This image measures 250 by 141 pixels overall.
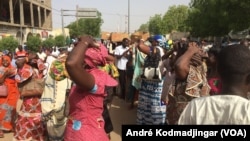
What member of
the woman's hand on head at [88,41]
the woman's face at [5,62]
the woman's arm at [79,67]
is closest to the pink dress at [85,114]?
the woman's arm at [79,67]

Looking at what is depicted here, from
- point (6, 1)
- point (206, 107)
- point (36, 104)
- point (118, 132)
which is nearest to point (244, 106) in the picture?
point (206, 107)

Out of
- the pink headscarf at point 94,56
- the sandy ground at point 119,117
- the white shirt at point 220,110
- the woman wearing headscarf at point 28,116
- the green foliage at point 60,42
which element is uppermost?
the pink headscarf at point 94,56

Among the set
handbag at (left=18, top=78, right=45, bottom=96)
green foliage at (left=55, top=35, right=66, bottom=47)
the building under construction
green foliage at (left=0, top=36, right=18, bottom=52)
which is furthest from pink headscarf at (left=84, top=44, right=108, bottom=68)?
green foliage at (left=55, top=35, right=66, bottom=47)

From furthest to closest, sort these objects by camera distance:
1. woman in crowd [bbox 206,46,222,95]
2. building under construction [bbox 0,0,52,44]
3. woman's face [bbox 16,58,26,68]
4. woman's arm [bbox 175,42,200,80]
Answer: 1. building under construction [bbox 0,0,52,44]
2. woman's face [bbox 16,58,26,68]
3. woman in crowd [bbox 206,46,222,95]
4. woman's arm [bbox 175,42,200,80]

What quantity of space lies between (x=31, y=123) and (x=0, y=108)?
225cm

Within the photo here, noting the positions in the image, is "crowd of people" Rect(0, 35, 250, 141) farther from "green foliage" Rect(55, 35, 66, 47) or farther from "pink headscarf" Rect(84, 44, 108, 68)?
"green foliage" Rect(55, 35, 66, 47)

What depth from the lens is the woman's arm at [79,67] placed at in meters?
2.47

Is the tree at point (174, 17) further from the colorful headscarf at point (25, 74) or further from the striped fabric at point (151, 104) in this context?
the colorful headscarf at point (25, 74)

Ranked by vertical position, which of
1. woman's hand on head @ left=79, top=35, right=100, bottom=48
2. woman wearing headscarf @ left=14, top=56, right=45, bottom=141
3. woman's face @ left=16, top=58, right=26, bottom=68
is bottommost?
woman wearing headscarf @ left=14, top=56, right=45, bottom=141

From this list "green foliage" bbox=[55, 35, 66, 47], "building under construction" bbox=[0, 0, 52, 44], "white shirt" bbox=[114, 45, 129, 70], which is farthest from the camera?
"building under construction" bbox=[0, 0, 52, 44]

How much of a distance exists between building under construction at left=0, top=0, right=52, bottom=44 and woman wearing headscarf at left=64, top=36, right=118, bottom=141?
1148 inches

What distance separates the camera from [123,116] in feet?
25.0

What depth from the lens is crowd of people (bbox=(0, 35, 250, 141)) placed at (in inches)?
67.1

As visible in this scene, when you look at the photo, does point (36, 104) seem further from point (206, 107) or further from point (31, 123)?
point (206, 107)
